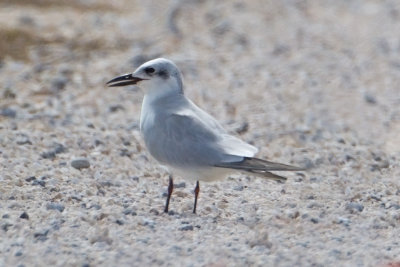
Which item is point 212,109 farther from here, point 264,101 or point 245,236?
point 245,236

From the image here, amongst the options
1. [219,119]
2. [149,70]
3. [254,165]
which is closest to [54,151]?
[149,70]

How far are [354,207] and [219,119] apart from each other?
9.63 ft

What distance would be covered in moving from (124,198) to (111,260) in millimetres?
1590

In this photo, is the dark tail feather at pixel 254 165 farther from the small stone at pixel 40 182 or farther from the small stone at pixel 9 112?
the small stone at pixel 9 112

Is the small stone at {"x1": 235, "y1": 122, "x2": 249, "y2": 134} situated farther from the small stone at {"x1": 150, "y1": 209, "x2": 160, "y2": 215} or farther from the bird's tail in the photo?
the bird's tail

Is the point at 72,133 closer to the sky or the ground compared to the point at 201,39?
closer to the ground

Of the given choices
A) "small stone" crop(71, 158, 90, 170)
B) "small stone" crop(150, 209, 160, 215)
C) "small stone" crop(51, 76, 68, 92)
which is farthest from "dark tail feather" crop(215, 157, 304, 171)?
"small stone" crop(51, 76, 68, 92)

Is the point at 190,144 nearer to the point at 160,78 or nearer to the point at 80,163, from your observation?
the point at 160,78

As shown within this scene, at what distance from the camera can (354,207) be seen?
7.56 metres

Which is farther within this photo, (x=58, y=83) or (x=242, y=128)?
(x=58, y=83)

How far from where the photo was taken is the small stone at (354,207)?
296 inches

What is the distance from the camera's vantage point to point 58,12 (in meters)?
14.2

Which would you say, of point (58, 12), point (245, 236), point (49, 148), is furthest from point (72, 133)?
point (58, 12)

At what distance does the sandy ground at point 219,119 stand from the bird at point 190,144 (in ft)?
1.04
